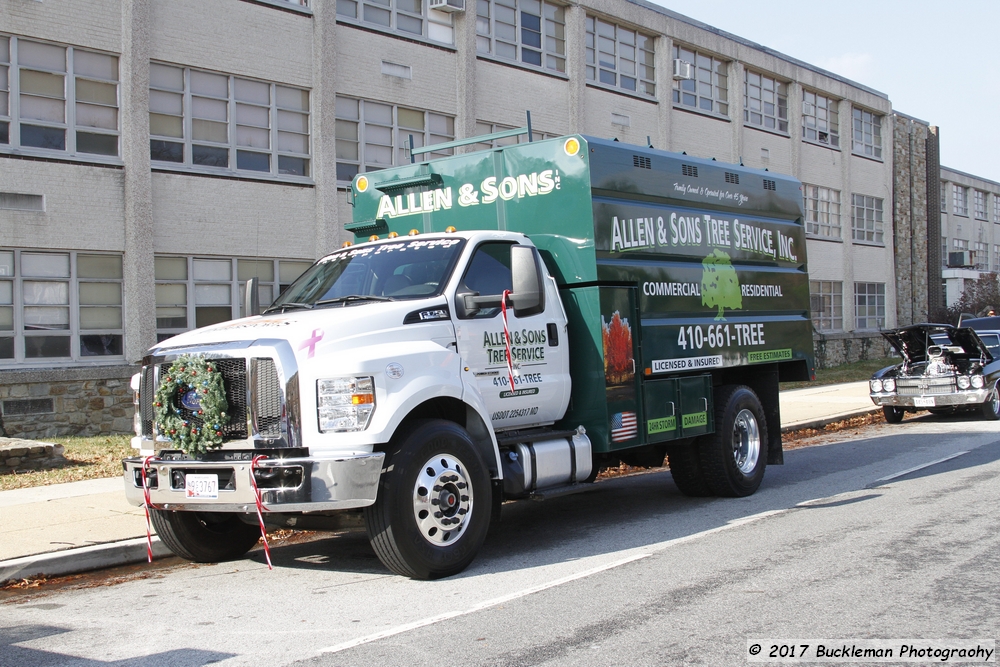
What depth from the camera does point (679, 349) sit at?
30.9ft

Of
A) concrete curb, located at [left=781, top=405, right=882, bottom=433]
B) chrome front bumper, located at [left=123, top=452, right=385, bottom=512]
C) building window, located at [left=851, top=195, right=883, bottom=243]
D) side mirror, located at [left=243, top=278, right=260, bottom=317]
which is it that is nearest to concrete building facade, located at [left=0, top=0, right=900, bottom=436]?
side mirror, located at [left=243, top=278, right=260, bottom=317]

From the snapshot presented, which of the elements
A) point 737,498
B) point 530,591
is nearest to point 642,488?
point 737,498

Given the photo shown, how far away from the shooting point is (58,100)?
16219 mm

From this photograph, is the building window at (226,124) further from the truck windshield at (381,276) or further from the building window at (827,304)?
the building window at (827,304)

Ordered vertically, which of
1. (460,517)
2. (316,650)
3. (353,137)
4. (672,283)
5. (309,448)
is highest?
(353,137)

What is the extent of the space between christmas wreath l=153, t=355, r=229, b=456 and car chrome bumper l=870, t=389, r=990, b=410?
45.9 feet

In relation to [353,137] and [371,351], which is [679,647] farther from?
[353,137]

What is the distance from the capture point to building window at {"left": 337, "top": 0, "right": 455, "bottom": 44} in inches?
813

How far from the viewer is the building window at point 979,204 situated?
57.9 meters

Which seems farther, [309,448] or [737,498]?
[737,498]

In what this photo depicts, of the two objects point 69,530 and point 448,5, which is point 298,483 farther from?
point 448,5

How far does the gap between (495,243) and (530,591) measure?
114 inches

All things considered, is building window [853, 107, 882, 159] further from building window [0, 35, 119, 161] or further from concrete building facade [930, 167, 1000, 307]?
building window [0, 35, 119, 161]

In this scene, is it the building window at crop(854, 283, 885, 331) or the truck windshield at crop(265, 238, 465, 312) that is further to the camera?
the building window at crop(854, 283, 885, 331)
